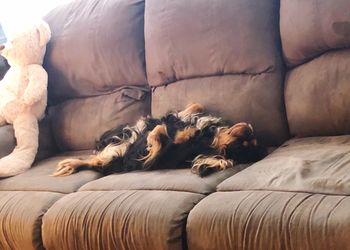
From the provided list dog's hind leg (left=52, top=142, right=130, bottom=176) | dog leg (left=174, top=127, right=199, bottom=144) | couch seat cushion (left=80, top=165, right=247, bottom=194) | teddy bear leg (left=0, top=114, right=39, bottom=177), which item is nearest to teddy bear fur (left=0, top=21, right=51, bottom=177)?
teddy bear leg (left=0, top=114, right=39, bottom=177)

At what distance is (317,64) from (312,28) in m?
0.14

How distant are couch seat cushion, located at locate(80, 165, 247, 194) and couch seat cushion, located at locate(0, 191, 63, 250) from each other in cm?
15

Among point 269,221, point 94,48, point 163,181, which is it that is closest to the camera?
point 269,221

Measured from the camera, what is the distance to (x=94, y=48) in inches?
94.0

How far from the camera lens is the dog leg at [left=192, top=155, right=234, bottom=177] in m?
1.67

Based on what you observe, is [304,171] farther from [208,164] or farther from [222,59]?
[222,59]

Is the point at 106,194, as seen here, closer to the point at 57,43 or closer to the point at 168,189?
the point at 168,189

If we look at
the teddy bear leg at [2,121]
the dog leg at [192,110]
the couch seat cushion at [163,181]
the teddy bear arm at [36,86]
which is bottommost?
the couch seat cushion at [163,181]

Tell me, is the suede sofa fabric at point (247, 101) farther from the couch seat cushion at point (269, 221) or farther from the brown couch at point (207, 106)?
the couch seat cushion at point (269, 221)

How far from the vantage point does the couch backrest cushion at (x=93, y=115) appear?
7.63ft

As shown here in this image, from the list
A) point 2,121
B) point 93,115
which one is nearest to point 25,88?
point 2,121

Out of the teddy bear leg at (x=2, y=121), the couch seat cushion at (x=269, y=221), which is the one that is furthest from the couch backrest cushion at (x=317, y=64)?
the teddy bear leg at (x=2, y=121)

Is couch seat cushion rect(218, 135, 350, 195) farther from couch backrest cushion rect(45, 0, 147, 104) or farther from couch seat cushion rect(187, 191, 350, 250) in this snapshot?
couch backrest cushion rect(45, 0, 147, 104)

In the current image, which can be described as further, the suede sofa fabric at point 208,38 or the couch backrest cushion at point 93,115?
the couch backrest cushion at point 93,115
